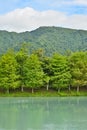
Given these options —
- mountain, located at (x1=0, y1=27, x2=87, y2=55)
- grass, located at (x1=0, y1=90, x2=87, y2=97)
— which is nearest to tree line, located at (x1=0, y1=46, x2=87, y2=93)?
grass, located at (x1=0, y1=90, x2=87, y2=97)

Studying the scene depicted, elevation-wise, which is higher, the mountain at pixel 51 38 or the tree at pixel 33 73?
the mountain at pixel 51 38

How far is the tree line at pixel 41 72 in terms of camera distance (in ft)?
147

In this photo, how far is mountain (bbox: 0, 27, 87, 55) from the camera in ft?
476

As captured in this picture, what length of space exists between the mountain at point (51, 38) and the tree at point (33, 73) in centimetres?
9015

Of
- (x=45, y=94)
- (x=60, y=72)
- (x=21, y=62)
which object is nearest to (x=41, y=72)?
(x=60, y=72)

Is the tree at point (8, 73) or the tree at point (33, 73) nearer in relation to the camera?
the tree at point (8, 73)

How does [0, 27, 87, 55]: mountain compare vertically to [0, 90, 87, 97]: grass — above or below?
above

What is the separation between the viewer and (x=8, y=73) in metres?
44.7

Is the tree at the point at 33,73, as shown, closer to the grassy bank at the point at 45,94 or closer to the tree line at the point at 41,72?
the tree line at the point at 41,72

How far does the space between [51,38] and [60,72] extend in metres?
106

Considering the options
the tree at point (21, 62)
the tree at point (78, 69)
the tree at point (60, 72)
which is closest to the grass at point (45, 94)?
the tree at point (60, 72)

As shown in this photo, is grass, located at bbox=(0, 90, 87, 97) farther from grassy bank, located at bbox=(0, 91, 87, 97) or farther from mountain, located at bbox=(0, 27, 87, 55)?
mountain, located at bbox=(0, 27, 87, 55)

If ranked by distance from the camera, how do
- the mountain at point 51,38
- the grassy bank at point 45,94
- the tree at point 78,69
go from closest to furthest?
the grassy bank at point 45,94 → the tree at point 78,69 → the mountain at point 51,38

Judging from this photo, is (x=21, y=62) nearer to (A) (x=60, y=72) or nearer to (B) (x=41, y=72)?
(B) (x=41, y=72)
